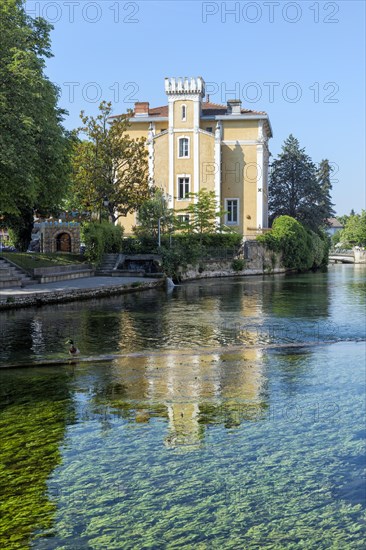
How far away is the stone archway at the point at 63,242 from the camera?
43406 millimetres

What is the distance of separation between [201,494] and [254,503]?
23.8 inches

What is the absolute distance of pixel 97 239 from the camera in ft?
138

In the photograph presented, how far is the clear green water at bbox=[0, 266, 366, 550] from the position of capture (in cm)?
616

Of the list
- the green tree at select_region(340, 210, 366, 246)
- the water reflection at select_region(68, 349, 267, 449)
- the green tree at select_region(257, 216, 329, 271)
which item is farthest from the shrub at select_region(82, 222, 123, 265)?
the green tree at select_region(340, 210, 366, 246)

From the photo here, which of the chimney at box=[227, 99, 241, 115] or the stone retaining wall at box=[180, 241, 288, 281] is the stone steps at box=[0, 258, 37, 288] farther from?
the chimney at box=[227, 99, 241, 115]

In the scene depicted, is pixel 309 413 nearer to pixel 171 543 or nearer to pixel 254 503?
pixel 254 503

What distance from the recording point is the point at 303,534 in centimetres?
606

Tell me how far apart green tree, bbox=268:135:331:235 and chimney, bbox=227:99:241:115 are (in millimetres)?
16128

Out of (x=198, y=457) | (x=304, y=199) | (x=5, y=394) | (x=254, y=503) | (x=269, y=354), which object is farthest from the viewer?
(x=304, y=199)

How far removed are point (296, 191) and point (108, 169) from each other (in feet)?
97.6

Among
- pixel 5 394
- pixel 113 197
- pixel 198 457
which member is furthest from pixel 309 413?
pixel 113 197

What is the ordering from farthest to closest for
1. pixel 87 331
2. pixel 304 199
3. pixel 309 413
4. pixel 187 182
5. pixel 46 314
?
pixel 304 199 → pixel 187 182 → pixel 46 314 → pixel 87 331 → pixel 309 413

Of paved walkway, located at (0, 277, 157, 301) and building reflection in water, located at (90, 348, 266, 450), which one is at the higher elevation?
paved walkway, located at (0, 277, 157, 301)

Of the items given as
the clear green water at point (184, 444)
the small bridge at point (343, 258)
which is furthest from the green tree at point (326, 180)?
the clear green water at point (184, 444)
